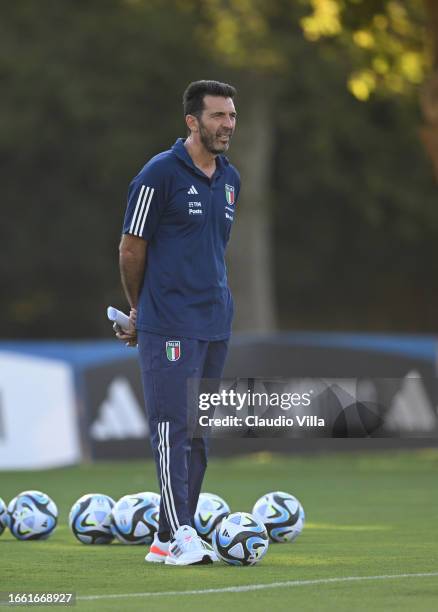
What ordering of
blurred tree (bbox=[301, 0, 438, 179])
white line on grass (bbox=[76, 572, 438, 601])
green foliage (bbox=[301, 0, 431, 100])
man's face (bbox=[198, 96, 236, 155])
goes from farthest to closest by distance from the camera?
green foliage (bbox=[301, 0, 431, 100]), blurred tree (bbox=[301, 0, 438, 179]), man's face (bbox=[198, 96, 236, 155]), white line on grass (bbox=[76, 572, 438, 601])

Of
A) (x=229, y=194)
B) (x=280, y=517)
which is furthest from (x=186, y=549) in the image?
(x=229, y=194)

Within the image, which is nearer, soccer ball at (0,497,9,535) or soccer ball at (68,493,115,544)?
soccer ball at (68,493,115,544)

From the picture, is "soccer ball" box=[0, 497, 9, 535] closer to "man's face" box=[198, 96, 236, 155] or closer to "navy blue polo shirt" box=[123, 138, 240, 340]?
"navy blue polo shirt" box=[123, 138, 240, 340]

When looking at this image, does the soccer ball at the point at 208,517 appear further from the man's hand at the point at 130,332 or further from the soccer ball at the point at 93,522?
the man's hand at the point at 130,332

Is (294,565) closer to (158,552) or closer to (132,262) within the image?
(158,552)

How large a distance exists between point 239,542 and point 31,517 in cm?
247

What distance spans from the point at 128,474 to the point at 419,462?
187 inches

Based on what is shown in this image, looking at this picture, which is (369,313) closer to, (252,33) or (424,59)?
(252,33)

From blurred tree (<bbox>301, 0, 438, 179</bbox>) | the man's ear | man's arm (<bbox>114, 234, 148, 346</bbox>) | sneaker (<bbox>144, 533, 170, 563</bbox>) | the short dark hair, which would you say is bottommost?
sneaker (<bbox>144, 533, 170, 563</bbox>)

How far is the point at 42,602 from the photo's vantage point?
7.82 m

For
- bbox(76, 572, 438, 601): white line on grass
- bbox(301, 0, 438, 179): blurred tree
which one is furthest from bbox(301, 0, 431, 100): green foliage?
bbox(76, 572, 438, 601): white line on grass

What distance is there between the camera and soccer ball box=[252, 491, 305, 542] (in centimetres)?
1108

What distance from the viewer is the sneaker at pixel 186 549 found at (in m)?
9.39

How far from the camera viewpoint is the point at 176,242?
31.1 ft
